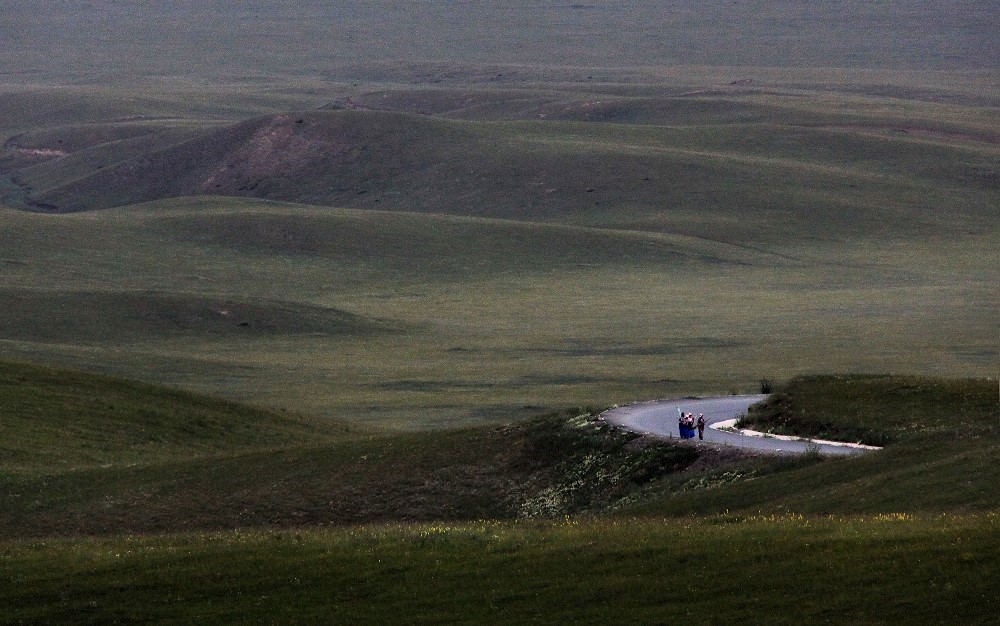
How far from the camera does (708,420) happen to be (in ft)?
114

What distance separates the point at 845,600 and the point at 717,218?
10134cm

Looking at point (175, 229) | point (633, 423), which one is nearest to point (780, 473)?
point (633, 423)

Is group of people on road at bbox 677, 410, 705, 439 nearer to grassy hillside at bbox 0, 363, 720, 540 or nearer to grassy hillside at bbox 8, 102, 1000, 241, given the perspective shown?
grassy hillside at bbox 0, 363, 720, 540

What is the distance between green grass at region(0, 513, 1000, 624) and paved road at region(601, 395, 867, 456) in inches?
320

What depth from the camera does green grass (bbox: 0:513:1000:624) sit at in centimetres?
1748

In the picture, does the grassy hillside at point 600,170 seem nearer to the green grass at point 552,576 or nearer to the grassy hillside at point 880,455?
the grassy hillside at point 880,455

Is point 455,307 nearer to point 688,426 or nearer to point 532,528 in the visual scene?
point 688,426

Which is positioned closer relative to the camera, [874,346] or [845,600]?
[845,600]

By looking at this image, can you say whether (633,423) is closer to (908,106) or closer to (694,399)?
(694,399)

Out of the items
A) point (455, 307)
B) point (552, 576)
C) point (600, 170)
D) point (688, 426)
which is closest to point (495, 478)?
point (688, 426)

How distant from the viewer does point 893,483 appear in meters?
24.5

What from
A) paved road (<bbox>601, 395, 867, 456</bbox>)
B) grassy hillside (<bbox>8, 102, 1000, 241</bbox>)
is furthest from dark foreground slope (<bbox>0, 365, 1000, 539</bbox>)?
grassy hillside (<bbox>8, 102, 1000, 241</bbox>)

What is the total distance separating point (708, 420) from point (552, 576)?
627 inches

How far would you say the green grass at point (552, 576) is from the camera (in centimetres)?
1748
